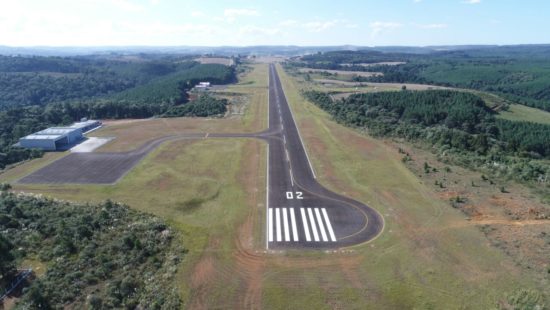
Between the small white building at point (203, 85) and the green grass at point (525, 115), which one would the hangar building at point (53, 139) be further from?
the green grass at point (525, 115)

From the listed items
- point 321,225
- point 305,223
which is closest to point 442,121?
point 321,225

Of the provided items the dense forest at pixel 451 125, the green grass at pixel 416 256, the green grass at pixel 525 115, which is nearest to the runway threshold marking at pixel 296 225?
the green grass at pixel 416 256

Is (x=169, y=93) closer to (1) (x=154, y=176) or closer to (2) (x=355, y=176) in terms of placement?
(1) (x=154, y=176)

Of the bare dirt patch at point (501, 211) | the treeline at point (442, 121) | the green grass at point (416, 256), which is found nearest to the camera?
the green grass at point (416, 256)

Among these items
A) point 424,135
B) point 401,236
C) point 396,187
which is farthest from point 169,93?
point 401,236

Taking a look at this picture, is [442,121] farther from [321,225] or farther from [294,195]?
[321,225]
